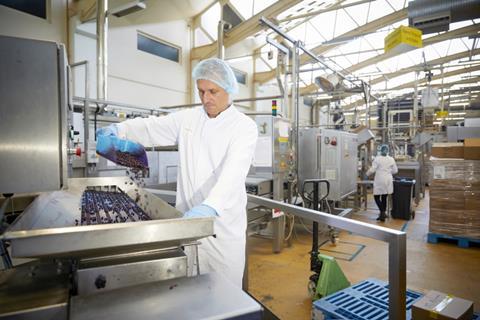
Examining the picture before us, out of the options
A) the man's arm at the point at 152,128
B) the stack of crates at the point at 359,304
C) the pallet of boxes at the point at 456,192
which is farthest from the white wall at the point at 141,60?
the pallet of boxes at the point at 456,192

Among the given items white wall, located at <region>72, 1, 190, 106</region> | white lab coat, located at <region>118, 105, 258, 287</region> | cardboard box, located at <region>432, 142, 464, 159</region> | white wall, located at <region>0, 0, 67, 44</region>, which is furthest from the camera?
white wall, located at <region>72, 1, 190, 106</region>

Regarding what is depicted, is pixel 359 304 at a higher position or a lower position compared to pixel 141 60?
lower

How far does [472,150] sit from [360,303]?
261 centimetres

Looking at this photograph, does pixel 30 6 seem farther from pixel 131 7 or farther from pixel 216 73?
pixel 216 73

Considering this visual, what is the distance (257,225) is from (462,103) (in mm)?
11999

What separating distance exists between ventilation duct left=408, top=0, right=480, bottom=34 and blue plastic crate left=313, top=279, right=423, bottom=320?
2682mm

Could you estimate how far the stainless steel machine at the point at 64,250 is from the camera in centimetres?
67

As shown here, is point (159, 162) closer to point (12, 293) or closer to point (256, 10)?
point (12, 293)

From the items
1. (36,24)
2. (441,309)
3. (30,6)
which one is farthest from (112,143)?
(30,6)

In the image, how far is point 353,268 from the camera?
301 cm

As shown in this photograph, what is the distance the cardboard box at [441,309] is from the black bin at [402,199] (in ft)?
12.4

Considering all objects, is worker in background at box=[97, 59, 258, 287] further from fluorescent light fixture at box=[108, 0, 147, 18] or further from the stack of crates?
fluorescent light fixture at box=[108, 0, 147, 18]

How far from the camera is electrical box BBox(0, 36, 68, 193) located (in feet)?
2.51

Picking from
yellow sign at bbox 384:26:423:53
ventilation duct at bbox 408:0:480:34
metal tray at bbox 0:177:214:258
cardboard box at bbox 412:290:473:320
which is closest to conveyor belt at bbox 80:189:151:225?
metal tray at bbox 0:177:214:258
